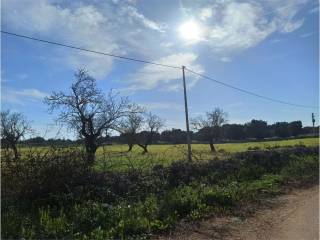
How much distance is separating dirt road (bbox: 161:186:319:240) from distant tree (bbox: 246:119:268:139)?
9439 cm

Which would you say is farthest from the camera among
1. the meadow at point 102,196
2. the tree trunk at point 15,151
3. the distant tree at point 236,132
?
the distant tree at point 236,132

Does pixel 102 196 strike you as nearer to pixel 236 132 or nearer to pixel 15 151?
pixel 15 151

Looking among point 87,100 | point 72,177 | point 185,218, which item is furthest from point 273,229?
point 87,100

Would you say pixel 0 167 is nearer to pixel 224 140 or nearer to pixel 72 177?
pixel 72 177

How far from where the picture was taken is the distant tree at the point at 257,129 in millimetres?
103325

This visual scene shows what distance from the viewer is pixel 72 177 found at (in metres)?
11.1

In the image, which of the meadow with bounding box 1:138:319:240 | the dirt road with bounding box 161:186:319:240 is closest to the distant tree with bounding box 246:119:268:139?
the meadow with bounding box 1:138:319:240

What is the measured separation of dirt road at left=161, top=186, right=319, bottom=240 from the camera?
26.4ft

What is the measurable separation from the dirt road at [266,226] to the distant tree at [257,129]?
3716 inches

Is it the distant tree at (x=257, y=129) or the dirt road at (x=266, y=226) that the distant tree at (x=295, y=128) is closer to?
the distant tree at (x=257, y=129)

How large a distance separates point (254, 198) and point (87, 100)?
1180 inches

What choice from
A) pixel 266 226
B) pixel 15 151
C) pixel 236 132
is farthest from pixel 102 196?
pixel 236 132

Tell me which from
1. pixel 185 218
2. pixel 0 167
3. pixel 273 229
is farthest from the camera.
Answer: pixel 0 167

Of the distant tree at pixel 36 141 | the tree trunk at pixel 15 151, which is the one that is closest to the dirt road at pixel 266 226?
the tree trunk at pixel 15 151
